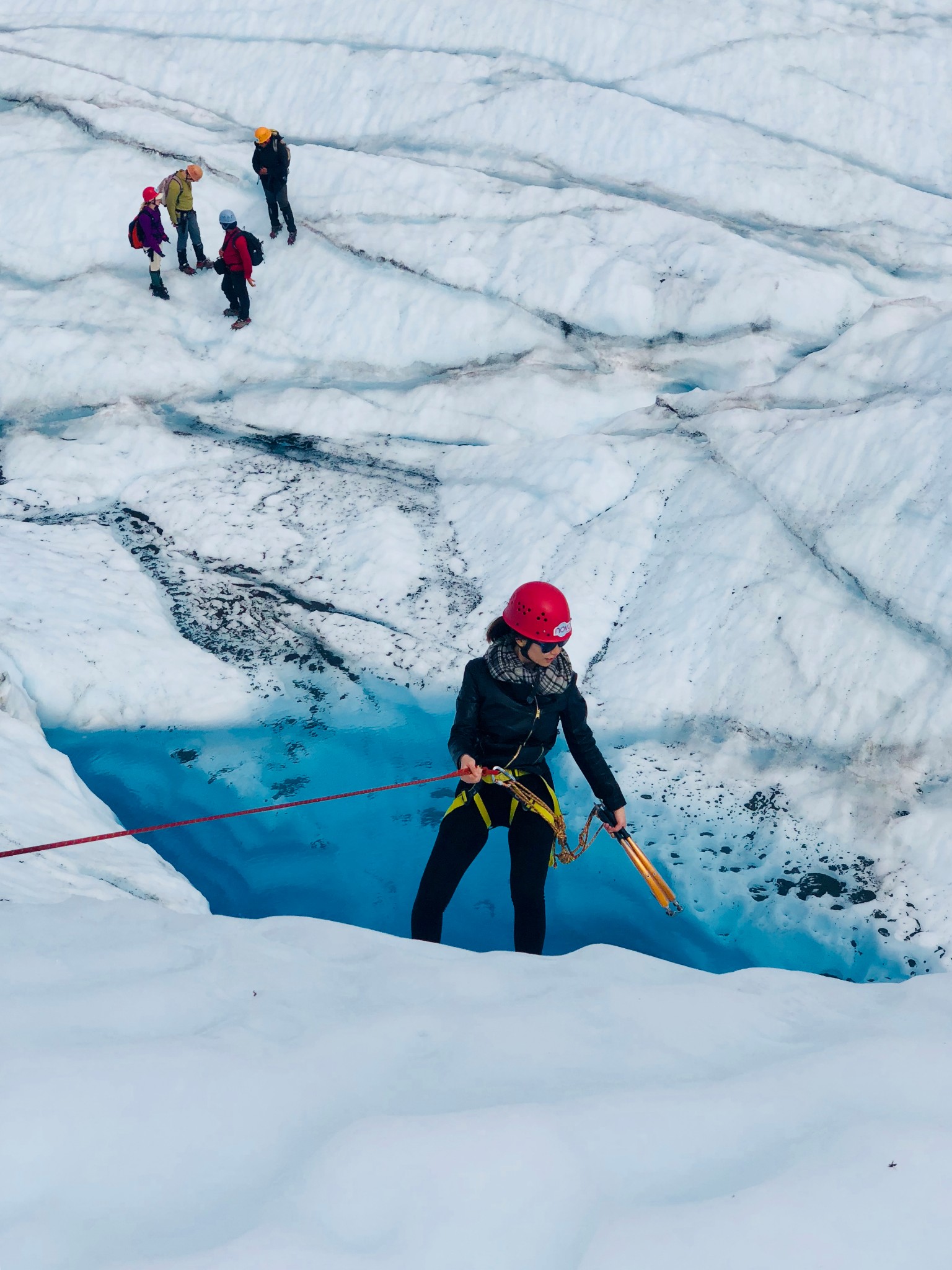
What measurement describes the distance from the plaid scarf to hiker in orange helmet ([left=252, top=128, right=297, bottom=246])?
21.8ft

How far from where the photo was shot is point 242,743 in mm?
5531

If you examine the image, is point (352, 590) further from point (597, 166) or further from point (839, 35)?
point (839, 35)

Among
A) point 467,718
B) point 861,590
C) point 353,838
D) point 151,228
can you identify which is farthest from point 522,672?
point 151,228

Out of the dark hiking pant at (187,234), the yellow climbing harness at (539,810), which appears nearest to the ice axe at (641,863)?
the yellow climbing harness at (539,810)

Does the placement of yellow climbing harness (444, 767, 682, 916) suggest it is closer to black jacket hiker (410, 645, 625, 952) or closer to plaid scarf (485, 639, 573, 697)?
black jacket hiker (410, 645, 625, 952)

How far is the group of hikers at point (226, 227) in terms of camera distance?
27.2 feet

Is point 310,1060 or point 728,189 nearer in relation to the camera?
point 310,1060

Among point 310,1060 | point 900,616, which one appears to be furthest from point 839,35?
point 310,1060

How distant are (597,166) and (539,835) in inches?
299

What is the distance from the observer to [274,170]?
8.61 metres

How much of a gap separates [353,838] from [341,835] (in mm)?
71

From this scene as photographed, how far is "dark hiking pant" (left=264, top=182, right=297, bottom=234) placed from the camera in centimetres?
879

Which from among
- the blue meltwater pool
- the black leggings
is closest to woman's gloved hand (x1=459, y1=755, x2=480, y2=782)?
the black leggings

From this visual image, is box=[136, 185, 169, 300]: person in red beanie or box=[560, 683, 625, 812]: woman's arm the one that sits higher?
box=[136, 185, 169, 300]: person in red beanie
